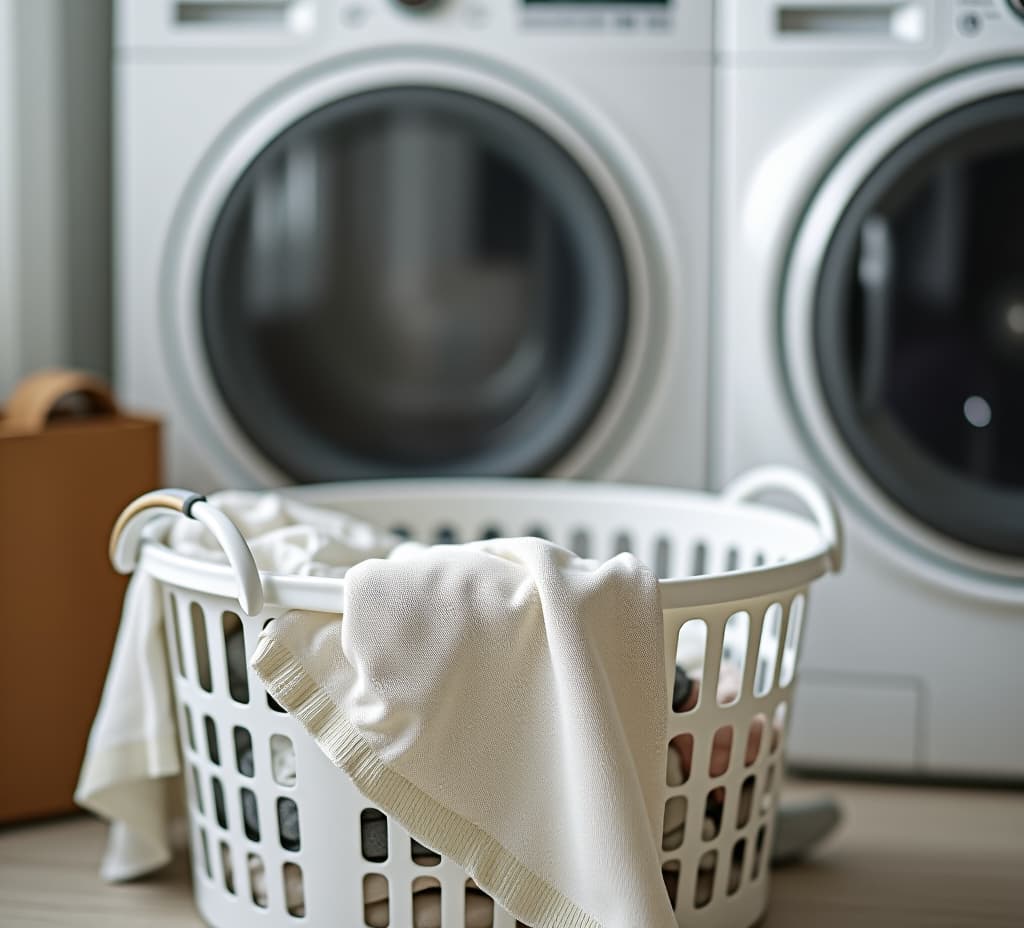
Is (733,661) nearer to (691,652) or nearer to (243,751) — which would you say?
(691,652)

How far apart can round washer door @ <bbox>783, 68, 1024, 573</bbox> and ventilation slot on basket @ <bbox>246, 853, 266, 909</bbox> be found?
28.2 inches

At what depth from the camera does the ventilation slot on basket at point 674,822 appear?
3.28 feet

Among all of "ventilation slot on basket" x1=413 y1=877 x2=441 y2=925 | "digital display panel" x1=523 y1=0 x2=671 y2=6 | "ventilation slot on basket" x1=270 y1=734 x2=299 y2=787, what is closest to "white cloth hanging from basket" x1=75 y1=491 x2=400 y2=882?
"ventilation slot on basket" x1=270 y1=734 x2=299 y2=787

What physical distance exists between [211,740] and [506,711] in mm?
351

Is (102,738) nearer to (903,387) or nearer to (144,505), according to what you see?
(144,505)

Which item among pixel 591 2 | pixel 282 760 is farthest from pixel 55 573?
pixel 591 2

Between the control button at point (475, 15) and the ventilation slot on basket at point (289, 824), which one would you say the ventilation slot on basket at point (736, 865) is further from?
the control button at point (475, 15)

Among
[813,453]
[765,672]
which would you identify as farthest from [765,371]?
[765,672]

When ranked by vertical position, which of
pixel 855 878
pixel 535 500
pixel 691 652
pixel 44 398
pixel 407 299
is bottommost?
pixel 855 878

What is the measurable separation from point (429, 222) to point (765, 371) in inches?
16.1

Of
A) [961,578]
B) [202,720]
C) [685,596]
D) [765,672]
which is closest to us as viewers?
[685,596]

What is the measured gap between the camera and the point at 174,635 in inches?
41.9

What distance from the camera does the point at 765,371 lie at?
4.59 ft

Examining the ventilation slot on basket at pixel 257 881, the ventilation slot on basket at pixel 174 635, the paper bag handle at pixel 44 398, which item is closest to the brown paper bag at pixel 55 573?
the paper bag handle at pixel 44 398
